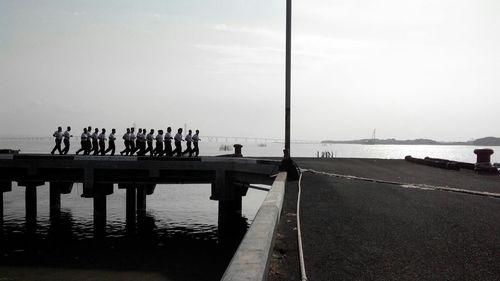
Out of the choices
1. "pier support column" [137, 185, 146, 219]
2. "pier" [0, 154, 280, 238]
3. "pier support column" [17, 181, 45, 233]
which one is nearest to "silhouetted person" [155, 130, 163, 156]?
"pier support column" [137, 185, 146, 219]

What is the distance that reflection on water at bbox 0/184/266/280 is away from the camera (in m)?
15.1

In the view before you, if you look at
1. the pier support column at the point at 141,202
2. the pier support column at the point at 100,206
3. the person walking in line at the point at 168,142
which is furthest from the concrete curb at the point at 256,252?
the pier support column at the point at 141,202

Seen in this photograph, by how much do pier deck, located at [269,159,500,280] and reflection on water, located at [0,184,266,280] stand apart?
6578 millimetres

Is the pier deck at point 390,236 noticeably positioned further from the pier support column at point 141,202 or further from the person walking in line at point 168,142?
the pier support column at point 141,202

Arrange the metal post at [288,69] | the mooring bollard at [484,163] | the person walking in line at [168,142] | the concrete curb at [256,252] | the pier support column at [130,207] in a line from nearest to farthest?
1. the concrete curb at [256,252]
2. the metal post at [288,69]
3. the mooring bollard at [484,163]
4. the pier support column at [130,207]
5. the person walking in line at [168,142]

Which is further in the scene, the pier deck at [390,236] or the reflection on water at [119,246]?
the reflection on water at [119,246]

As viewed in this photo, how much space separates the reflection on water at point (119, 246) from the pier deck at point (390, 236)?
6578 millimetres

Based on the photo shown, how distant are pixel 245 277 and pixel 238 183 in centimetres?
1762

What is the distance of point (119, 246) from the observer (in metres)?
18.9

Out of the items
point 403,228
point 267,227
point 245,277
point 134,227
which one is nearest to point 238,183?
point 134,227

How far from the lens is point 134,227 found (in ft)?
76.3

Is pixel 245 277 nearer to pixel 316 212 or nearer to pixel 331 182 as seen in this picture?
pixel 316 212

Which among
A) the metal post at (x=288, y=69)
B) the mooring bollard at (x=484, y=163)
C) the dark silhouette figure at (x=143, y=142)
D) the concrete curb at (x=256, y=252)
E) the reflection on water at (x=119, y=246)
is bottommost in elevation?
the reflection on water at (x=119, y=246)

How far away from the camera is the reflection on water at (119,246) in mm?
15062
